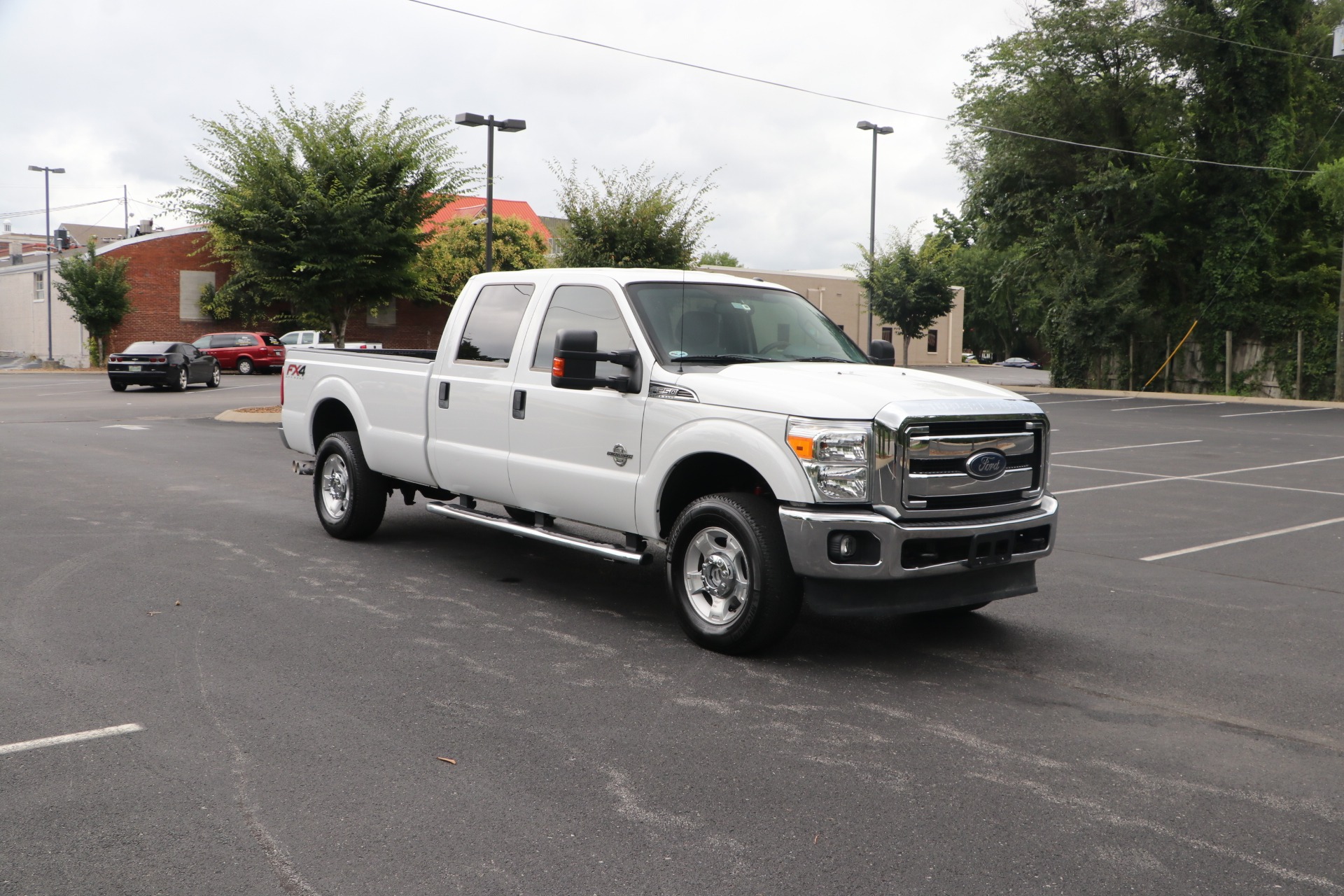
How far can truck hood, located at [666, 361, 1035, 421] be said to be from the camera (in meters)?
5.79

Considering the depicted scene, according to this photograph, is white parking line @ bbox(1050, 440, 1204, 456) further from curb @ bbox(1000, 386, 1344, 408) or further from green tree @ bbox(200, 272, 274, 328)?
green tree @ bbox(200, 272, 274, 328)

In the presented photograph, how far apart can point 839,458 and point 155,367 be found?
30.6 m

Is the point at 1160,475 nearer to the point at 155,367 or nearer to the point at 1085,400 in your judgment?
the point at 1085,400

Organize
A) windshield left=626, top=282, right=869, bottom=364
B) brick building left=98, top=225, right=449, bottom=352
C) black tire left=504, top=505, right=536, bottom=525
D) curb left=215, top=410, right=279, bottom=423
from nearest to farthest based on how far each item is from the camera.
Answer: windshield left=626, top=282, right=869, bottom=364
black tire left=504, top=505, right=536, bottom=525
curb left=215, top=410, right=279, bottom=423
brick building left=98, top=225, right=449, bottom=352

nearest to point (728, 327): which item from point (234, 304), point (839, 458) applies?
point (839, 458)

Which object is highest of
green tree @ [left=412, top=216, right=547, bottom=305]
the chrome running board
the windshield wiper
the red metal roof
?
the red metal roof

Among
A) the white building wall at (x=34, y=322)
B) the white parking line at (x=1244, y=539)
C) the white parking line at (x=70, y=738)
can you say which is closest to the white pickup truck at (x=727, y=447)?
the white parking line at (x=70, y=738)

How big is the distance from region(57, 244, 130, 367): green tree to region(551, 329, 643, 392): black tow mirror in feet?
140

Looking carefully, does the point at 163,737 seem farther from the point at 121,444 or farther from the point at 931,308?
the point at 931,308

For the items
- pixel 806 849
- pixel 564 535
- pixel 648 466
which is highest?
pixel 648 466

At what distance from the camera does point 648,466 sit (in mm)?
6520

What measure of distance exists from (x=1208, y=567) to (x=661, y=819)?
631cm

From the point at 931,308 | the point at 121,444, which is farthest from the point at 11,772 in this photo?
the point at 931,308

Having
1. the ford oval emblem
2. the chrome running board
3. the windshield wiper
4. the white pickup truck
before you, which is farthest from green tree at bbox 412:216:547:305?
the ford oval emblem
